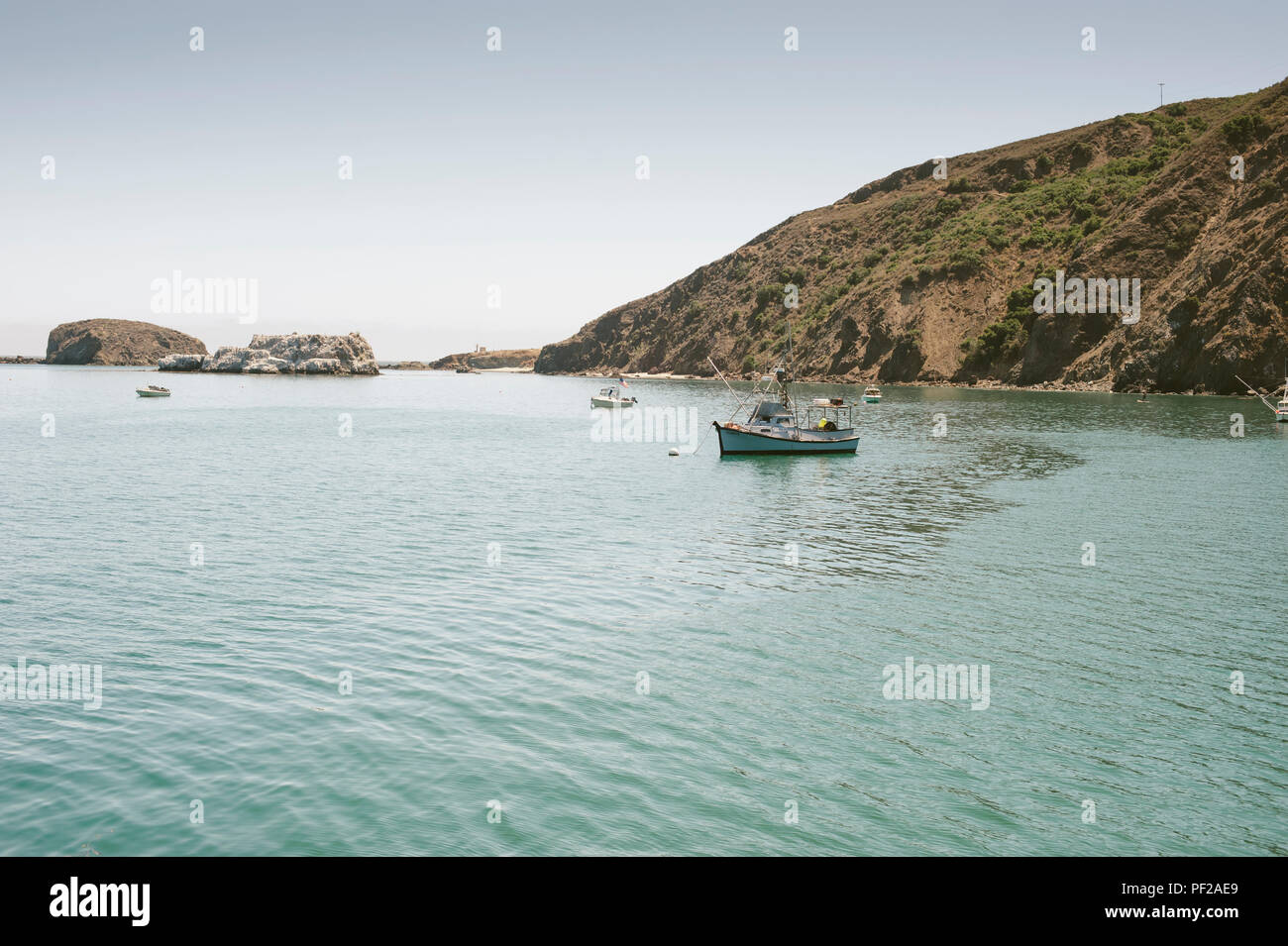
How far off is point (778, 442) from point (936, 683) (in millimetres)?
45922

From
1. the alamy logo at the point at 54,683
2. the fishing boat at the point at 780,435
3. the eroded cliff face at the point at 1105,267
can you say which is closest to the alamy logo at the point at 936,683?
the alamy logo at the point at 54,683

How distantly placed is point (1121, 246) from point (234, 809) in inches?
6258

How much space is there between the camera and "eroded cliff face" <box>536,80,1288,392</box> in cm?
11819

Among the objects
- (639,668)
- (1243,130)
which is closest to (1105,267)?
(1243,130)

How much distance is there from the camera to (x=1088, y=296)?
467 feet

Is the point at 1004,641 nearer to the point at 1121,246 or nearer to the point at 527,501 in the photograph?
the point at 527,501

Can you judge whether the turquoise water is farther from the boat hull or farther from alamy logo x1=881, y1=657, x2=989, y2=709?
the boat hull

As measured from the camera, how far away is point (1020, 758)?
50.0ft

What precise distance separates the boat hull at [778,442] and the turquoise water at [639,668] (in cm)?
1693
